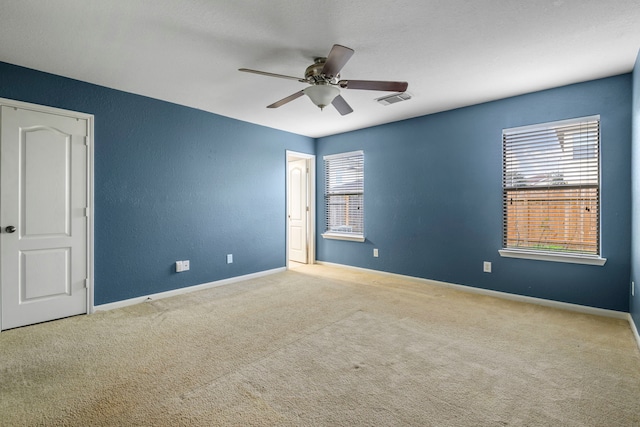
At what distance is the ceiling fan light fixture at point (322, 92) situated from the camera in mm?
2701

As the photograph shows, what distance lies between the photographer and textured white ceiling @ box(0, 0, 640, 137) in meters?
2.10

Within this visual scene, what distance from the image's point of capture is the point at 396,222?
16.3 feet

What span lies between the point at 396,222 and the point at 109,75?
13.5ft

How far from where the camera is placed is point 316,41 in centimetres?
249

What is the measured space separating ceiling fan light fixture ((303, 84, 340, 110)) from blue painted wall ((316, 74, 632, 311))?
2315 millimetres

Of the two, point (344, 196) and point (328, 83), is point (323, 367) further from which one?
point (344, 196)

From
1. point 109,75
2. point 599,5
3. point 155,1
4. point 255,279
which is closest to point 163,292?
point 255,279

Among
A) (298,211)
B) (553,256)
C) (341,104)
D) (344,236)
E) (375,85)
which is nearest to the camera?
(375,85)

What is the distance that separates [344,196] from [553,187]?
310 cm

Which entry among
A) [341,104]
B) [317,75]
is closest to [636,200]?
[341,104]

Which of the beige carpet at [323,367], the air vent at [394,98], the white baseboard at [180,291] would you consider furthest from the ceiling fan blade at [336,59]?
the white baseboard at [180,291]

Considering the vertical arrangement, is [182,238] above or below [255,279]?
above

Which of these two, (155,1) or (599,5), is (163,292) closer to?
(155,1)

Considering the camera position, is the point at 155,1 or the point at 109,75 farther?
the point at 109,75
